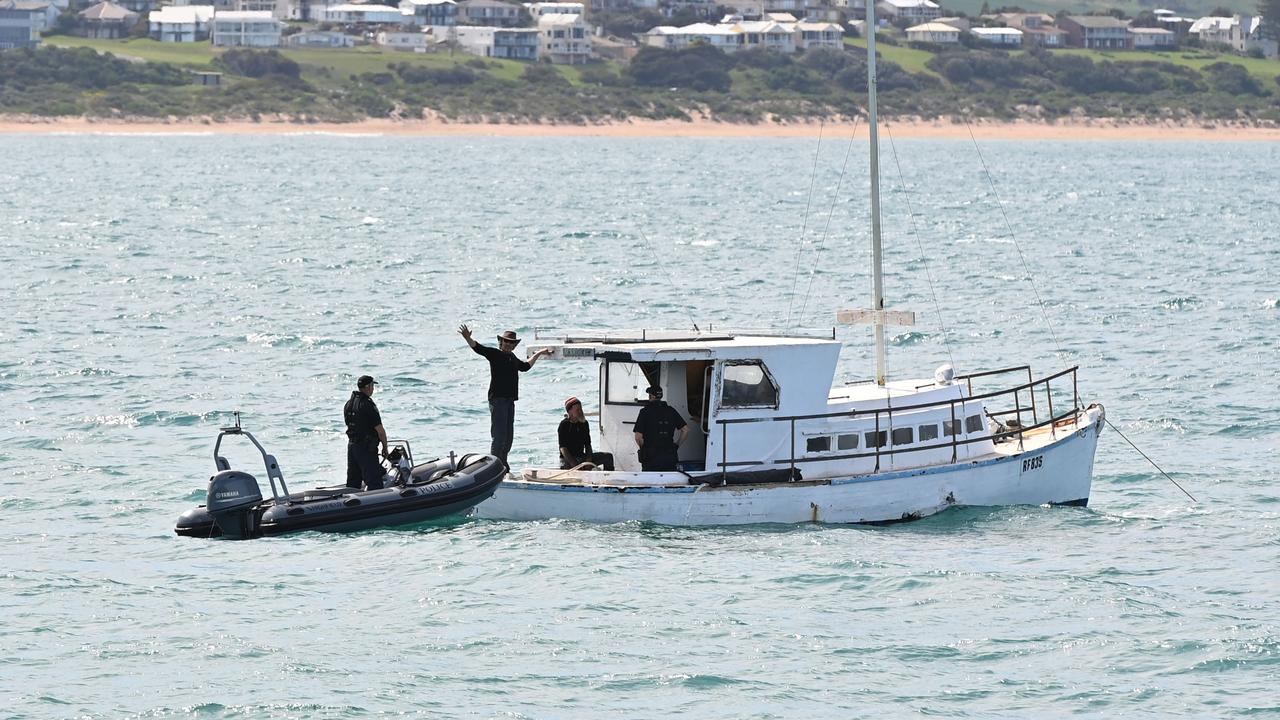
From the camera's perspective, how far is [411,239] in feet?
245

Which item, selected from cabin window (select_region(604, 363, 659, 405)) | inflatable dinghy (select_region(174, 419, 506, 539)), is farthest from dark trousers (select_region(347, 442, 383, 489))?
cabin window (select_region(604, 363, 659, 405))

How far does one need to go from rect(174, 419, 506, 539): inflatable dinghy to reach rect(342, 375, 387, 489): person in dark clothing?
0.68 feet

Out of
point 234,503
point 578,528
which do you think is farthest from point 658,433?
point 234,503

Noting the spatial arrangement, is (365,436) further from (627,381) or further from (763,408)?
(763,408)

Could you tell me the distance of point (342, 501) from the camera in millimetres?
23500

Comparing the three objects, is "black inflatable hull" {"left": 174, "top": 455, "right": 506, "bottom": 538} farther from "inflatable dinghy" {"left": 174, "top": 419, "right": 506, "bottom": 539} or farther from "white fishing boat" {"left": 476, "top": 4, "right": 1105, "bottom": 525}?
"white fishing boat" {"left": 476, "top": 4, "right": 1105, "bottom": 525}

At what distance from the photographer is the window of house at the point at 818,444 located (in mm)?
24969

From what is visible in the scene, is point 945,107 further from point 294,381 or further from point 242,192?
point 294,381

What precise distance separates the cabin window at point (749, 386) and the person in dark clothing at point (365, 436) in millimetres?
4412

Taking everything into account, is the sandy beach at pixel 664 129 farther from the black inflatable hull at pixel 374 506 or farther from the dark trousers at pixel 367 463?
the black inflatable hull at pixel 374 506

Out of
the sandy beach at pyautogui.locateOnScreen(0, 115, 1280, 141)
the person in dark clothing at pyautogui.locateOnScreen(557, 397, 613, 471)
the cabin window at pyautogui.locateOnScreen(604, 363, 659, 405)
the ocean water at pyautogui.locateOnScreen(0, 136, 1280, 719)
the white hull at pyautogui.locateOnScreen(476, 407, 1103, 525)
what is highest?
the sandy beach at pyautogui.locateOnScreen(0, 115, 1280, 141)

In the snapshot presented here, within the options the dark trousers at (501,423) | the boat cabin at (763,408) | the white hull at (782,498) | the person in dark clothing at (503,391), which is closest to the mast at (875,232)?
the boat cabin at (763,408)

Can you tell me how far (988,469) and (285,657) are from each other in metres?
9.95

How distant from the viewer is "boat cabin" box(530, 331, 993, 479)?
974 inches
